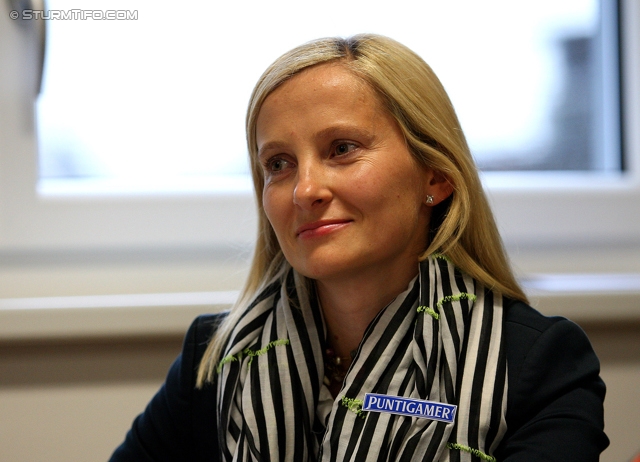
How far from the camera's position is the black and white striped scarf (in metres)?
1.01

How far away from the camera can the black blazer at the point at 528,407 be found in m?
0.98

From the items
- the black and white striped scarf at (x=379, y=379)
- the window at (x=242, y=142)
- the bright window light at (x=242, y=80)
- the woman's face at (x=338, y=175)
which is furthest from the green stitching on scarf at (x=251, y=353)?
the bright window light at (x=242, y=80)

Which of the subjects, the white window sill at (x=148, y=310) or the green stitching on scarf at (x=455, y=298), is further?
the white window sill at (x=148, y=310)

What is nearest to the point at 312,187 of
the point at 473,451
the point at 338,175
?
the point at 338,175

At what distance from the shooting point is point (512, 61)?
1.93 metres

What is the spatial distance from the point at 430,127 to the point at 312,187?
22 cm

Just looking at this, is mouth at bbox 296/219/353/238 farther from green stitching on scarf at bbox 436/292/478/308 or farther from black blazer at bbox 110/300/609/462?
black blazer at bbox 110/300/609/462

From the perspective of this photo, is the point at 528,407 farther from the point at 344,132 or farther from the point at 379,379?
the point at 344,132

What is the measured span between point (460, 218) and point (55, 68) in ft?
3.97

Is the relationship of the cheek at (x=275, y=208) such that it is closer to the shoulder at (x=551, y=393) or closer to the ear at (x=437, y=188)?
the ear at (x=437, y=188)

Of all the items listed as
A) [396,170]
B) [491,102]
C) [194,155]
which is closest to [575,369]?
[396,170]

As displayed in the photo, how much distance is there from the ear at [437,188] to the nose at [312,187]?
0.63 feet

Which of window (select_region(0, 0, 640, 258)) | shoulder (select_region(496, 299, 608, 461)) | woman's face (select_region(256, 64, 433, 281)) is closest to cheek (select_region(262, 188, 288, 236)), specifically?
woman's face (select_region(256, 64, 433, 281))

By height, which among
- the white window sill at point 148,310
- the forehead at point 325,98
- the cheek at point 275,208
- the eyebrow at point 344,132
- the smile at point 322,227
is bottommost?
the white window sill at point 148,310
